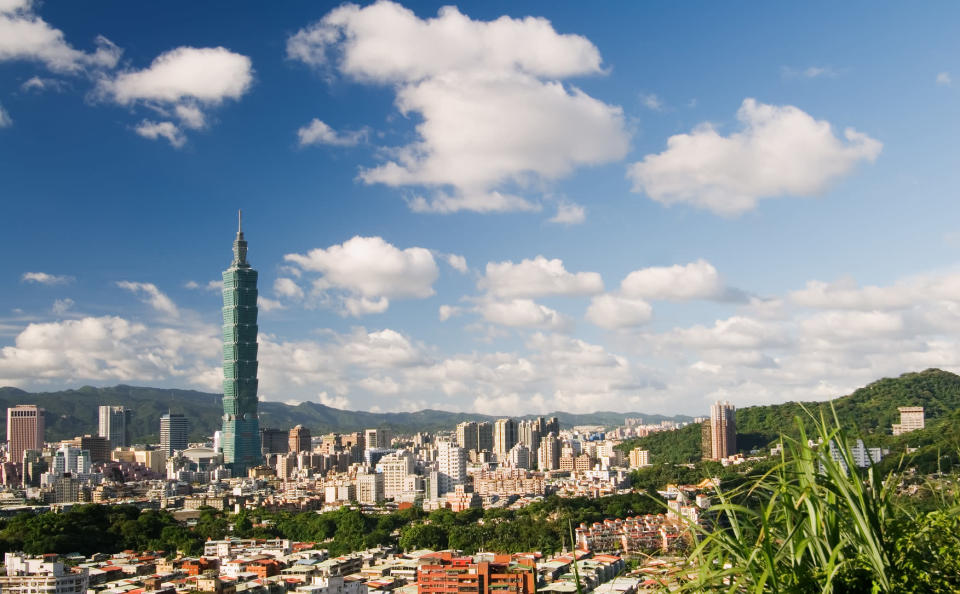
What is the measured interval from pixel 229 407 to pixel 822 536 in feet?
178

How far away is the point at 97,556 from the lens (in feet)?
69.3

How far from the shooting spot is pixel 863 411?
150ft

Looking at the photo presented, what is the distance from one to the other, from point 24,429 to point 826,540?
76791 mm

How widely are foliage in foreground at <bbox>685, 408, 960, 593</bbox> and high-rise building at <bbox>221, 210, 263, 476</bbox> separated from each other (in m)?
52.6

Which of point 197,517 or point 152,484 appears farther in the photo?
point 152,484

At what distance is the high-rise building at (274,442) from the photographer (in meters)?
66.0

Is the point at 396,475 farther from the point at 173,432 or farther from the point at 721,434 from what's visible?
the point at 173,432

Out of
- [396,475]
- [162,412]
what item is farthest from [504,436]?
[162,412]

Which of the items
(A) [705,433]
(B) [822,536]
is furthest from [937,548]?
(A) [705,433]

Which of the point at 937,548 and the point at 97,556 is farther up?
the point at 937,548

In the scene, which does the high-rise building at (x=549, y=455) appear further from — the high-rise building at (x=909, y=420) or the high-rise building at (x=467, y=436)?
the high-rise building at (x=909, y=420)

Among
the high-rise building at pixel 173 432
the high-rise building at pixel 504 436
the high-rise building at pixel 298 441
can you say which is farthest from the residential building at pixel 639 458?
the high-rise building at pixel 173 432

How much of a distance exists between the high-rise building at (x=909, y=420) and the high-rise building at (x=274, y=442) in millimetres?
42997

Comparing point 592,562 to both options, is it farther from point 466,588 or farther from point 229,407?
point 229,407
